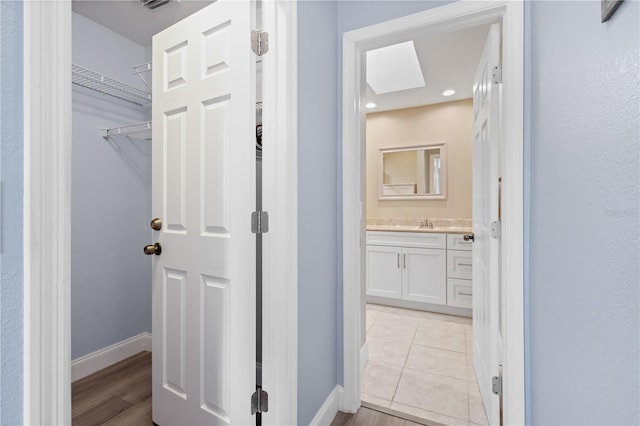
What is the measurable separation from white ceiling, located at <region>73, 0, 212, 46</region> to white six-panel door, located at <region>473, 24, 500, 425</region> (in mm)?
1858

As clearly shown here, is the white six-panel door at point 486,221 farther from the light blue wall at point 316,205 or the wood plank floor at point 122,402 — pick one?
the light blue wall at point 316,205

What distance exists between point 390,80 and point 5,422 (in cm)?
357

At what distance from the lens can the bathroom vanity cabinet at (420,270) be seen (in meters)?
3.31

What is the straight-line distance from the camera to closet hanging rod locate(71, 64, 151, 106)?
2053 millimetres

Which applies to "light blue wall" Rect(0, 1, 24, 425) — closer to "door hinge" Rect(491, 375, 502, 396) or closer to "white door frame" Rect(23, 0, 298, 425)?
"white door frame" Rect(23, 0, 298, 425)

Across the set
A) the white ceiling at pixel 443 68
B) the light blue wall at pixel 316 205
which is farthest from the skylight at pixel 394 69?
the light blue wall at pixel 316 205

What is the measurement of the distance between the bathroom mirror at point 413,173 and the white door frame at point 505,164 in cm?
268

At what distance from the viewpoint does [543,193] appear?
3.77 feet

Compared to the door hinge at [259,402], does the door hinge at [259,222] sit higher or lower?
higher

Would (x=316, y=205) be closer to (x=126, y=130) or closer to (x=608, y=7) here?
(x=608, y=7)

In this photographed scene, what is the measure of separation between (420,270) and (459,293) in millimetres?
460

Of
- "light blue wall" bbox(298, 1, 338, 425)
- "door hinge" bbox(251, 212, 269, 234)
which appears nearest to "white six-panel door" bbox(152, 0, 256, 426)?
"door hinge" bbox(251, 212, 269, 234)

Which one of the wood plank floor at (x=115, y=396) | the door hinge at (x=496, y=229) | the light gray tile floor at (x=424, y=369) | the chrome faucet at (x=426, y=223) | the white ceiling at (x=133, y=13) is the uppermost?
the white ceiling at (x=133, y=13)

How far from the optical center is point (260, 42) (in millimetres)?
1286
